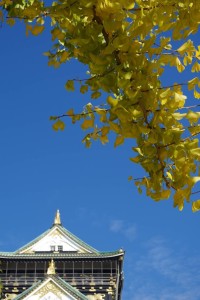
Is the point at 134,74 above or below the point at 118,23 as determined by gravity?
below

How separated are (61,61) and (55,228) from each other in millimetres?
34451

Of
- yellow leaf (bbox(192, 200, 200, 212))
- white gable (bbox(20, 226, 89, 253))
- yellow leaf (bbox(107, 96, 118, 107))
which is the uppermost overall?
white gable (bbox(20, 226, 89, 253))

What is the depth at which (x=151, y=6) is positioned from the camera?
7.87 feet

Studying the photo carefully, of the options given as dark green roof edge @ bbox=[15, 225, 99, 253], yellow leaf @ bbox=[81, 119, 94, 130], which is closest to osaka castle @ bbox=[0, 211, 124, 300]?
dark green roof edge @ bbox=[15, 225, 99, 253]

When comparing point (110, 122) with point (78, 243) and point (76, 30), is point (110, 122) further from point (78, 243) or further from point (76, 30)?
point (78, 243)

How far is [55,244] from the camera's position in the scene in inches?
1403

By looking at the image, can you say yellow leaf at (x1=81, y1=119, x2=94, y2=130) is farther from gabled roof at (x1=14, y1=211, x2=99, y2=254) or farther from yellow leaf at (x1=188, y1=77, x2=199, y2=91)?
gabled roof at (x1=14, y1=211, x2=99, y2=254)

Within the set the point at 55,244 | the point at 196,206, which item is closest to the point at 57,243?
the point at 55,244

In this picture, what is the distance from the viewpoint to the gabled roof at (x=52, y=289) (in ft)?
92.9

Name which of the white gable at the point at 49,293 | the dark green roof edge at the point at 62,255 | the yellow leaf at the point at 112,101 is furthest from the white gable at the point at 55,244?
the yellow leaf at the point at 112,101

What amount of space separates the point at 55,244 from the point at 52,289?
7.31m

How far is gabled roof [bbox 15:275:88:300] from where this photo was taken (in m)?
28.3

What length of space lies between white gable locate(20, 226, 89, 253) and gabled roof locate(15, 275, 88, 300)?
227 inches

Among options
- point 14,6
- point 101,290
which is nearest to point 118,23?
point 14,6
